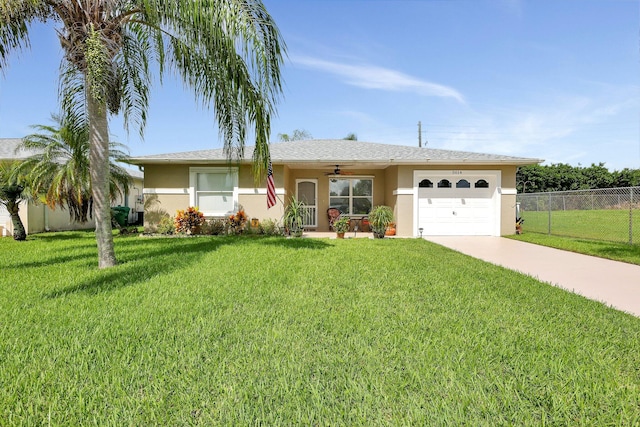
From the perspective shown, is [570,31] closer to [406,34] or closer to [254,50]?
[406,34]

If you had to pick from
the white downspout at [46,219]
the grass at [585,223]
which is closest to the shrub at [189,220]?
the white downspout at [46,219]

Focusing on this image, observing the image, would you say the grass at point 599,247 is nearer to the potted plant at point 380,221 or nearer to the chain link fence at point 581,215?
the chain link fence at point 581,215

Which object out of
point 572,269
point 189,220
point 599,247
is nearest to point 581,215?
point 599,247

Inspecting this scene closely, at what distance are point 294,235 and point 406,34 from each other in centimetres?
880

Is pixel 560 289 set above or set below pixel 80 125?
below

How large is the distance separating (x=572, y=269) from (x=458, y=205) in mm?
6257

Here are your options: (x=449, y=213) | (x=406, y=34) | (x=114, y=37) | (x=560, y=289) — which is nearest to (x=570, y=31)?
(x=406, y=34)

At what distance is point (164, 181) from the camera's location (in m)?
12.6

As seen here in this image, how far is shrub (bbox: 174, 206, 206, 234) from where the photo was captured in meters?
12.0

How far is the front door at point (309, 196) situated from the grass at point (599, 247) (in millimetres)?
8665

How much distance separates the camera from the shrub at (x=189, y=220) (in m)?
12.0

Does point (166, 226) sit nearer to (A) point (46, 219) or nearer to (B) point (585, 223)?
(A) point (46, 219)

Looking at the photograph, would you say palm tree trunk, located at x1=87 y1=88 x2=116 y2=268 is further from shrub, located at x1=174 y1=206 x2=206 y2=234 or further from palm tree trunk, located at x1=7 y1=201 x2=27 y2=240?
palm tree trunk, located at x1=7 y1=201 x2=27 y2=240

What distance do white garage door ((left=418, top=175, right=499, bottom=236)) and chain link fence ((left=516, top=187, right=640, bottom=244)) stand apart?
2436 mm
